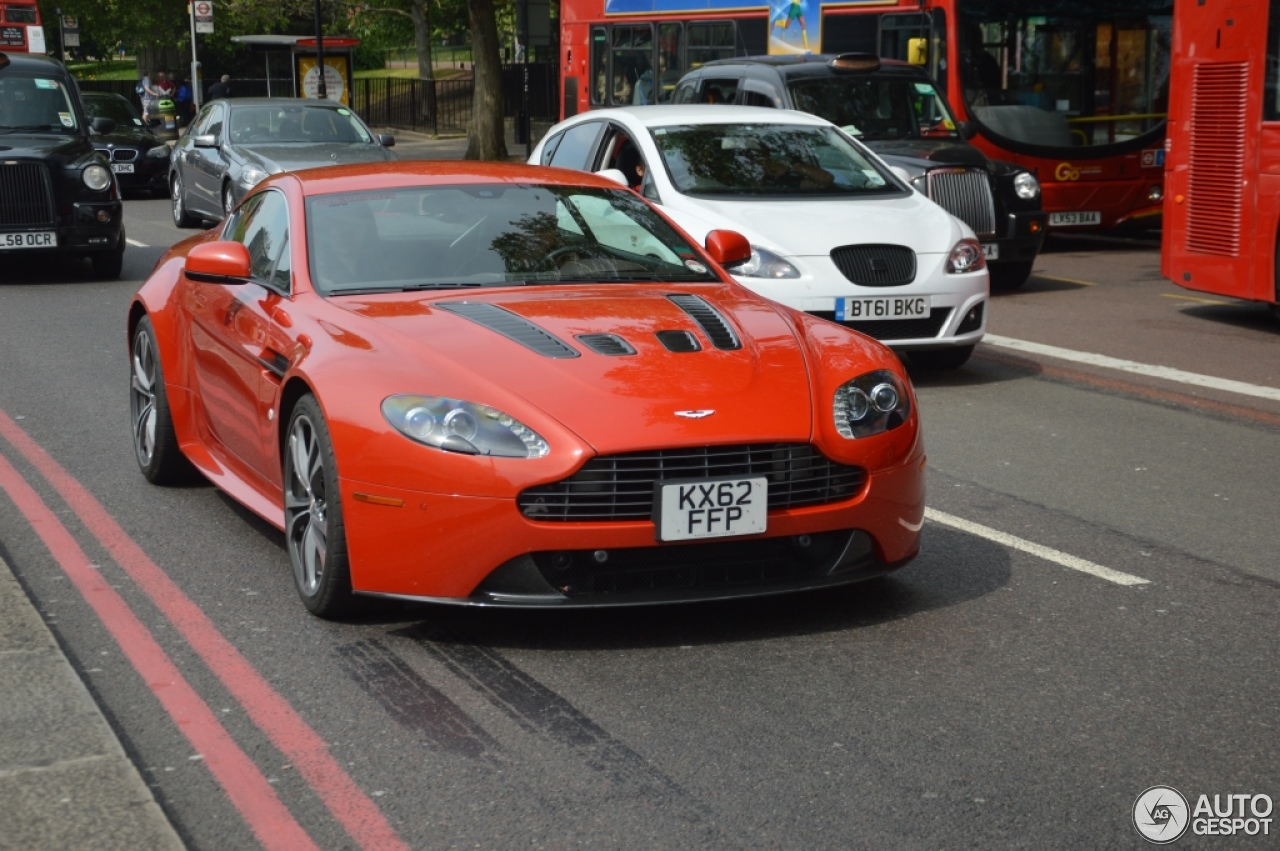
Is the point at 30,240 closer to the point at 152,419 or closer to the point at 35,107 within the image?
the point at 35,107

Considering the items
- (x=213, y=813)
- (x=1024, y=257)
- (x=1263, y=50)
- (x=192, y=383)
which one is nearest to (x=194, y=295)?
(x=192, y=383)

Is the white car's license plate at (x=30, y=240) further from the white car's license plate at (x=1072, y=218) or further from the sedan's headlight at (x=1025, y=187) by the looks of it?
the white car's license plate at (x=1072, y=218)

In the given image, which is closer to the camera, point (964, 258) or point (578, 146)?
point (964, 258)

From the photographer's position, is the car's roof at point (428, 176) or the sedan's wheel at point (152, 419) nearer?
the car's roof at point (428, 176)

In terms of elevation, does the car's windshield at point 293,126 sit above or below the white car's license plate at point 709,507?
above

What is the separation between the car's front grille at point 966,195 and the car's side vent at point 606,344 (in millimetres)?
9303

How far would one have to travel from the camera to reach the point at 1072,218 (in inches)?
743

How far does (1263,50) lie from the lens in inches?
505

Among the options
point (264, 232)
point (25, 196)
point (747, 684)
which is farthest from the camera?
point (25, 196)

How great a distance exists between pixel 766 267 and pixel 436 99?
40.9 meters

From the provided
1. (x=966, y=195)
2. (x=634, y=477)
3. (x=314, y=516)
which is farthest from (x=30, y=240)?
(x=634, y=477)

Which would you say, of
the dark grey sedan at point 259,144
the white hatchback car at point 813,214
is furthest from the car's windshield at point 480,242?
the dark grey sedan at point 259,144

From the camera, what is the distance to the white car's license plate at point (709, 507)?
501 centimetres

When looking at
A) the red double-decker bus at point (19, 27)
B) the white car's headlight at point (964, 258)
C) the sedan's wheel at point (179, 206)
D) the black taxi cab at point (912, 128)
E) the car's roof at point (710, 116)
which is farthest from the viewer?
the red double-decker bus at point (19, 27)
